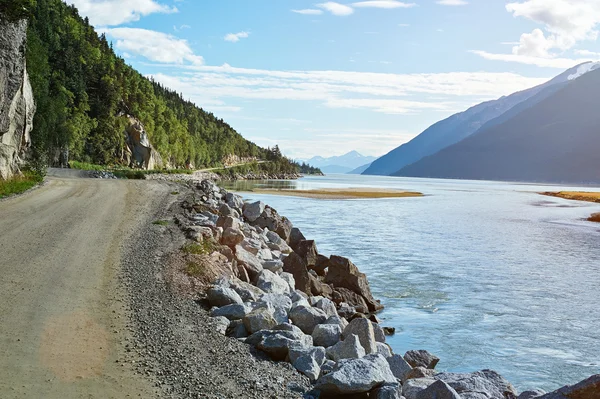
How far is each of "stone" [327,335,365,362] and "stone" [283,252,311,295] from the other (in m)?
7.57

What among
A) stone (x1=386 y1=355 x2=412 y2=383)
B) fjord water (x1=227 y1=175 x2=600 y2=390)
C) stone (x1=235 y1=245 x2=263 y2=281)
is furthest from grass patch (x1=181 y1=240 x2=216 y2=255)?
stone (x1=386 y1=355 x2=412 y2=383)

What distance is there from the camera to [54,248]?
16062 millimetres

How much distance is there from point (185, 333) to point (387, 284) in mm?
13189

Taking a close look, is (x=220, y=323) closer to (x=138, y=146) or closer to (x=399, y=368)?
(x=399, y=368)

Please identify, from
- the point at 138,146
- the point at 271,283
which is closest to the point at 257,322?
the point at 271,283

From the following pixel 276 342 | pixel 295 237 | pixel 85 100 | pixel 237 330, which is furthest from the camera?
pixel 85 100

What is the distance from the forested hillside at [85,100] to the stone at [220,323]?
55.5m

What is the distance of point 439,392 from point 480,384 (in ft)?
6.16

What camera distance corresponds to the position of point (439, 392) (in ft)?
26.1

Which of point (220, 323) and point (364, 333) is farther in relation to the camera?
point (364, 333)

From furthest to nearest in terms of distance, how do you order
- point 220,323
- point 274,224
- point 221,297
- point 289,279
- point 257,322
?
point 274,224 → point 289,279 → point 221,297 → point 220,323 → point 257,322

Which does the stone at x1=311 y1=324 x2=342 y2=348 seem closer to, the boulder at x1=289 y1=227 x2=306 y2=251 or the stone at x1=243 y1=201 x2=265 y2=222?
the boulder at x1=289 y1=227 x2=306 y2=251

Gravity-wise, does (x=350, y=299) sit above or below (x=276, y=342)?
below

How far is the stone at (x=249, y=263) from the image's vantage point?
699 inches
